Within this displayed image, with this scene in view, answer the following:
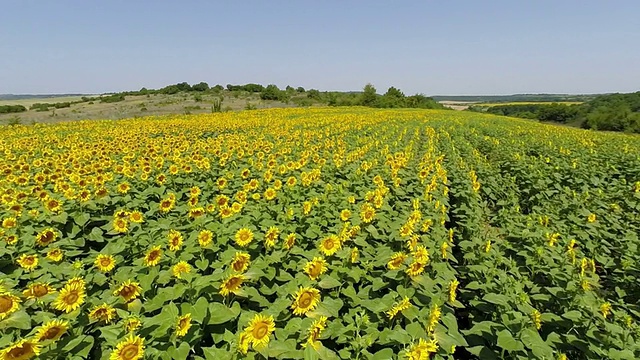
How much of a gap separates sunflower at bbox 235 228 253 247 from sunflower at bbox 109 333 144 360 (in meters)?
1.27

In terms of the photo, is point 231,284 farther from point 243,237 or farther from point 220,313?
point 243,237

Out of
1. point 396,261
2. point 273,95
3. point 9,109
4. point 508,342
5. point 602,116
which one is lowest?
point 508,342

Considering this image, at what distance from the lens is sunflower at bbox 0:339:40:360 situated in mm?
1488

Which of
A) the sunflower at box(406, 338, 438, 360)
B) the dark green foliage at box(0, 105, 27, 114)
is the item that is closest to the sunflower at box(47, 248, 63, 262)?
the sunflower at box(406, 338, 438, 360)

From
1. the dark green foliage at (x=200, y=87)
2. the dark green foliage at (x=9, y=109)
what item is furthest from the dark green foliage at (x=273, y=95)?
the dark green foliage at (x=9, y=109)

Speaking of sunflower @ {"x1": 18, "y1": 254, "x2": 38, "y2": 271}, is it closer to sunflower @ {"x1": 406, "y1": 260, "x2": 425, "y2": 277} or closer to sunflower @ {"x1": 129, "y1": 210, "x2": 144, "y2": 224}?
sunflower @ {"x1": 129, "y1": 210, "x2": 144, "y2": 224}

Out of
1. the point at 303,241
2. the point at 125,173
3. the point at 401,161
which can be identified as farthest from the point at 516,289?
the point at 125,173

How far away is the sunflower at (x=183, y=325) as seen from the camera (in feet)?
5.70

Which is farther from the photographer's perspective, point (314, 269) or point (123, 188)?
point (123, 188)

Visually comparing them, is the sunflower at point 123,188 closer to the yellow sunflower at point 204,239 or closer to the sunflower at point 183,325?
the yellow sunflower at point 204,239

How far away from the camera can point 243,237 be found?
2895mm

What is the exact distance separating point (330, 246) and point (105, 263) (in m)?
1.69

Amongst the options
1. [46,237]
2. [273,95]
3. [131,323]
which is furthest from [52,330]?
[273,95]

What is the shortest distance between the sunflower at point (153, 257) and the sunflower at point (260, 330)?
3.55 feet
